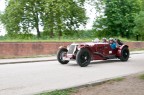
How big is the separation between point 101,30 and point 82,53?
54823 mm

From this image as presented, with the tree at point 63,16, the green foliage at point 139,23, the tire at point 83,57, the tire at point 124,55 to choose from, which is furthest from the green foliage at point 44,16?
the tire at point 83,57

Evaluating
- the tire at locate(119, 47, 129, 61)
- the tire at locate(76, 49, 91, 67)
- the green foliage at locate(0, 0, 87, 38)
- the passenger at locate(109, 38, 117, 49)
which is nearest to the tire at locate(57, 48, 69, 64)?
the tire at locate(76, 49, 91, 67)

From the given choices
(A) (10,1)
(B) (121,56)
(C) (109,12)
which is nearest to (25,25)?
(A) (10,1)

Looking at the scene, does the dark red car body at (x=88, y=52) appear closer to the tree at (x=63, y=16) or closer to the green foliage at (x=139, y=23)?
the tree at (x=63, y=16)

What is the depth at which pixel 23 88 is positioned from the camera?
1013 cm

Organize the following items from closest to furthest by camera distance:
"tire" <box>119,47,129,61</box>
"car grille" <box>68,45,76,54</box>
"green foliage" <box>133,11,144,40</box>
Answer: "car grille" <box>68,45,76,54</box>, "tire" <box>119,47,129,61</box>, "green foliage" <box>133,11,144,40</box>

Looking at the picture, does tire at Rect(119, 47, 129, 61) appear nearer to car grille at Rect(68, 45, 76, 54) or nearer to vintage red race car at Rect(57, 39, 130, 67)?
vintage red race car at Rect(57, 39, 130, 67)

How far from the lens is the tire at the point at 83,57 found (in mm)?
17125

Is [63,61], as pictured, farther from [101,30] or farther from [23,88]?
[101,30]

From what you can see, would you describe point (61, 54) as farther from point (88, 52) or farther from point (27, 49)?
point (27, 49)

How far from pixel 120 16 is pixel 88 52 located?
5029cm

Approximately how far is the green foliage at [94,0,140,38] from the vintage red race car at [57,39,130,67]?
152 ft

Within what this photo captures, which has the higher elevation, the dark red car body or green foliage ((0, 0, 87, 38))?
green foliage ((0, 0, 87, 38))

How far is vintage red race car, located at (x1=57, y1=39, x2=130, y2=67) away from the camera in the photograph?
17.3m
